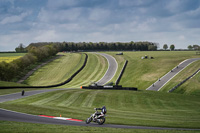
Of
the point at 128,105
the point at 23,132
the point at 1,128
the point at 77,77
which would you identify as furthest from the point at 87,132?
the point at 77,77

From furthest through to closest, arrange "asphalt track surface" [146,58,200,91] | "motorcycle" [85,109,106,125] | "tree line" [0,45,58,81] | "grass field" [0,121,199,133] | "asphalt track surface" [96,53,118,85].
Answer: "tree line" [0,45,58,81] → "asphalt track surface" [96,53,118,85] → "asphalt track surface" [146,58,200,91] → "motorcycle" [85,109,106,125] → "grass field" [0,121,199,133]

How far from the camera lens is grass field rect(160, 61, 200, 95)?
3007 inches

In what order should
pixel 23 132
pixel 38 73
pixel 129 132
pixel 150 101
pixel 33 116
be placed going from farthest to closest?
1. pixel 38 73
2. pixel 150 101
3. pixel 33 116
4. pixel 129 132
5. pixel 23 132

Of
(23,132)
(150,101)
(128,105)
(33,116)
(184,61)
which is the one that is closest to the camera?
(23,132)

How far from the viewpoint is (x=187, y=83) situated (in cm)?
8288

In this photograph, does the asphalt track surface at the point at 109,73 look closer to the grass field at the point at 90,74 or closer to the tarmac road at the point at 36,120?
the grass field at the point at 90,74

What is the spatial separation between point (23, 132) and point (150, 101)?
37.5 meters

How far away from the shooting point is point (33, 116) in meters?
28.3

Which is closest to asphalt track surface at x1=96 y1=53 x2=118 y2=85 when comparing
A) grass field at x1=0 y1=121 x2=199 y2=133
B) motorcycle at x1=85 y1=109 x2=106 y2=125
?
motorcycle at x1=85 y1=109 x2=106 y2=125

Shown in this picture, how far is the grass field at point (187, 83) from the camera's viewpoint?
76.4m

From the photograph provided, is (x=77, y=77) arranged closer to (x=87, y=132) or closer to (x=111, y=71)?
(x=111, y=71)

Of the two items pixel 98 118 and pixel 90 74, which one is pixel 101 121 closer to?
pixel 98 118

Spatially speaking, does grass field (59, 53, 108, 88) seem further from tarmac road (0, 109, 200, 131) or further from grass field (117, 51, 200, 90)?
tarmac road (0, 109, 200, 131)

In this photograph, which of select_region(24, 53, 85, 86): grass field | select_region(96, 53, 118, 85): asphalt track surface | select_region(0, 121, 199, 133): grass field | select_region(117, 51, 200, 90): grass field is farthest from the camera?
select_region(24, 53, 85, 86): grass field
